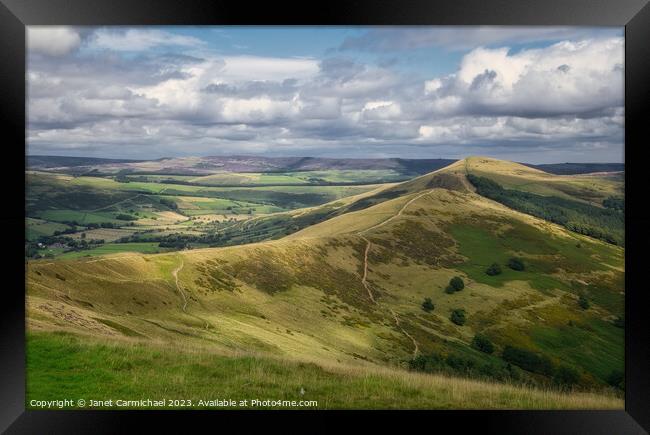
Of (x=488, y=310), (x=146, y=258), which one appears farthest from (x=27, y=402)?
(x=488, y=310)

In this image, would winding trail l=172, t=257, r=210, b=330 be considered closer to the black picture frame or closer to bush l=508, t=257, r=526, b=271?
the black picture frame

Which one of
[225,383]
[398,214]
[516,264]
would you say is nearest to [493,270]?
[516,264]

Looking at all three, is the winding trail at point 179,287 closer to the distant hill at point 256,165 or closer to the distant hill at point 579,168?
the distant hill at point 256,165

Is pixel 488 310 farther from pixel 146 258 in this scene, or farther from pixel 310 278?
pixel 146 258

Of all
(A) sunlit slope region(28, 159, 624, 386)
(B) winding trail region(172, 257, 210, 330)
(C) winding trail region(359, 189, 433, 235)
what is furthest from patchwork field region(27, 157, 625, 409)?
(C) winding trail region(359, 189, 433, 235)

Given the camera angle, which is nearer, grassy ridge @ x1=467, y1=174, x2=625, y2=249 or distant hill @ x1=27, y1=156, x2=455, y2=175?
distant hill @ x1=27, y1=156, x2=455, y2=175

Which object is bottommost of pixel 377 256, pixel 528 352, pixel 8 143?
pixel 528 352
